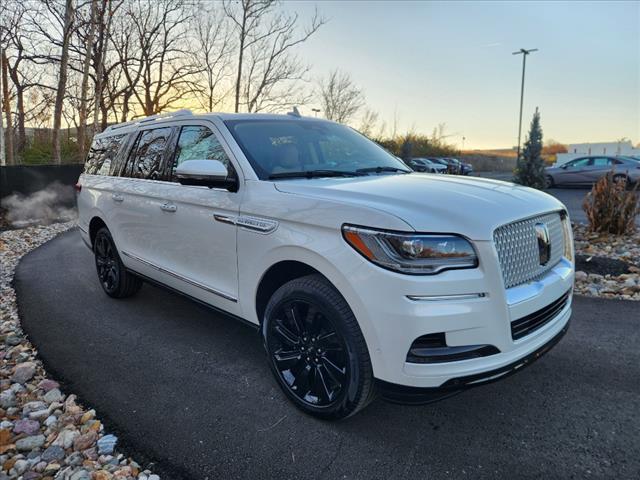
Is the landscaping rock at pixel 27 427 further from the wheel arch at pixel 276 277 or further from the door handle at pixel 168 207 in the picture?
the door handle at pixel 168 207

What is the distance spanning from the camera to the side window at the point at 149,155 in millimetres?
3930

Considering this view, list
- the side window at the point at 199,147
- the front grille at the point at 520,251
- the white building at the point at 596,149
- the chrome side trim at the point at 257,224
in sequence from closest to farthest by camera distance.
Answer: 1. the front grille at the point at 520,251
2. the chrome side trim at the point at 257,224
3. the side window at the point at 199,147
4. the white building at the point at 596,149

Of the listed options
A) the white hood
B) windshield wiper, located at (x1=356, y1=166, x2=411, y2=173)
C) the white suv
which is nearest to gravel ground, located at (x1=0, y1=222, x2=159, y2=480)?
the white suv

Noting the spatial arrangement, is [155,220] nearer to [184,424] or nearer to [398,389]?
[184,424]

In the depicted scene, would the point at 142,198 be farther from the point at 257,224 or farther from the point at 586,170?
the point at 586,170

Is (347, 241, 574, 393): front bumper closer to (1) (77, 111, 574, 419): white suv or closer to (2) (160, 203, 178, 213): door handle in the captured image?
(1) (77, 111, 574, 419): white suv

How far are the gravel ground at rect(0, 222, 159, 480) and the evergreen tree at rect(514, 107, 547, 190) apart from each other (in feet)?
47.5

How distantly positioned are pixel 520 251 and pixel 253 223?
158 centimetres

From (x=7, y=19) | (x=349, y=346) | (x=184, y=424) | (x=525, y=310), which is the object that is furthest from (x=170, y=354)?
(x=7, y=19)

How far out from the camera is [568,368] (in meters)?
3.28

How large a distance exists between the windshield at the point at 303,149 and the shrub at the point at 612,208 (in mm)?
5611

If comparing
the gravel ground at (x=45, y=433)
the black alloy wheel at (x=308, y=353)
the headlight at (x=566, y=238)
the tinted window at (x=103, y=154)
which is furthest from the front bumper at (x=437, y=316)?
the tinted window at (x=103, y=154)

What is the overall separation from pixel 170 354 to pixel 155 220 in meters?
1.18

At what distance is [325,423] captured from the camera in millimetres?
2660
